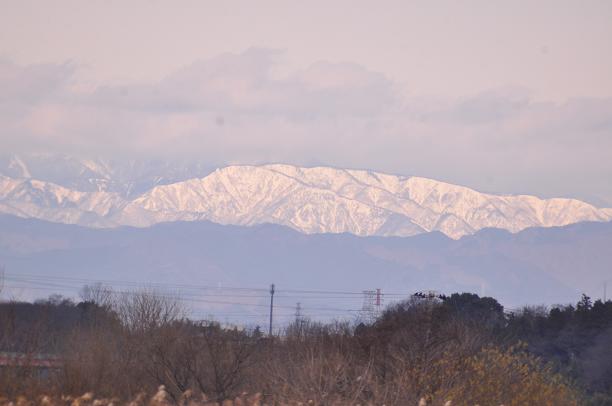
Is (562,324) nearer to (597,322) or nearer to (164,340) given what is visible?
(597,322)

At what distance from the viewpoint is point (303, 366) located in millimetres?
32875

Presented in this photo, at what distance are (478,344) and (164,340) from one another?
10610 millimetres

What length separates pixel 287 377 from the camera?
1346 inches

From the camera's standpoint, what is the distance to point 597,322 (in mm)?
74375

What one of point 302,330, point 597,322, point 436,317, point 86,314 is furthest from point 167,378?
point 597,322

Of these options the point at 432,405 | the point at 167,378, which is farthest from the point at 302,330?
the point at 432,405

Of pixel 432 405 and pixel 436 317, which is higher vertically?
pixel 436 317

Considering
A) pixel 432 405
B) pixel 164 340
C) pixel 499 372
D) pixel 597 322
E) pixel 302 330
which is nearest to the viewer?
pixel 432 405

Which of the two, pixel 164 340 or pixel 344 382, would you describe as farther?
pixel 164 340

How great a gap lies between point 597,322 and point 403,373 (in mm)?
43736

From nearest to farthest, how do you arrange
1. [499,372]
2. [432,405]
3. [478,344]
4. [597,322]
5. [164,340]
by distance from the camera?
[432,405] → [499,372] → [478,344] → [164,340] → [597,322]

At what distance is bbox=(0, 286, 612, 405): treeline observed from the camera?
31.4 metres

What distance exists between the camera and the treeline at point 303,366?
31.4m

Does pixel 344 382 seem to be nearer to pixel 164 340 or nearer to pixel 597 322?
pixel 164 340
